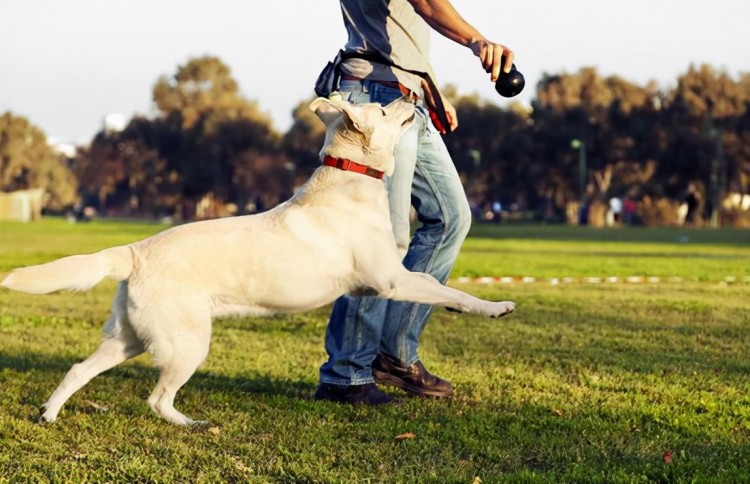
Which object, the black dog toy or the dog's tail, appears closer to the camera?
the dog's tail

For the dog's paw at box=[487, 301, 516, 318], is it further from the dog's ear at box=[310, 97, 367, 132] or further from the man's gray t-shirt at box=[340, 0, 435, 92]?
the man's gray t-shirt at box=[340, 0, 435, 92]

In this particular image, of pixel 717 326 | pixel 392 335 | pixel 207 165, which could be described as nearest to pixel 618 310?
pixel 717 326

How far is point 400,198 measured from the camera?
5.61 m

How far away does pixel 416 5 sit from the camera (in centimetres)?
530

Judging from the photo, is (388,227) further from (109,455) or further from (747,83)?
(747,83)

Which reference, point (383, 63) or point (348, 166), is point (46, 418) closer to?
point (348, 166)

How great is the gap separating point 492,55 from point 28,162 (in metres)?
105

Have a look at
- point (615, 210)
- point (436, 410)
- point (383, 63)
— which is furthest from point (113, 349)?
point (615, 210)

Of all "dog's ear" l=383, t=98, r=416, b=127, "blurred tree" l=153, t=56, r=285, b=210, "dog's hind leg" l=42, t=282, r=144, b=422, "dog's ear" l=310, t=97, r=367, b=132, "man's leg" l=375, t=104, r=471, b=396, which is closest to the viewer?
"dog's hind leg" l=42, t=282, r=144, b=422

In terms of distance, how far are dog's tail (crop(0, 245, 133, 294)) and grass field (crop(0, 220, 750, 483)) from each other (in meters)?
0.65

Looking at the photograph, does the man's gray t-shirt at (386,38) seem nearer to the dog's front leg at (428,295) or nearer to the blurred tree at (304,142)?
the dog's front leg at (428,295)

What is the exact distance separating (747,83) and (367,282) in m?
65.0

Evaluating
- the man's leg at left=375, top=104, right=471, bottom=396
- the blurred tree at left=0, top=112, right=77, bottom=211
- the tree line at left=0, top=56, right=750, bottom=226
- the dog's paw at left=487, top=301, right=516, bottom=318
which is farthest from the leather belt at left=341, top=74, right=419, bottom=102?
the blurred tree at left=0, top=112, right=77, bottom=211

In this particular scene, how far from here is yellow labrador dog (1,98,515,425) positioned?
15.4 ft
